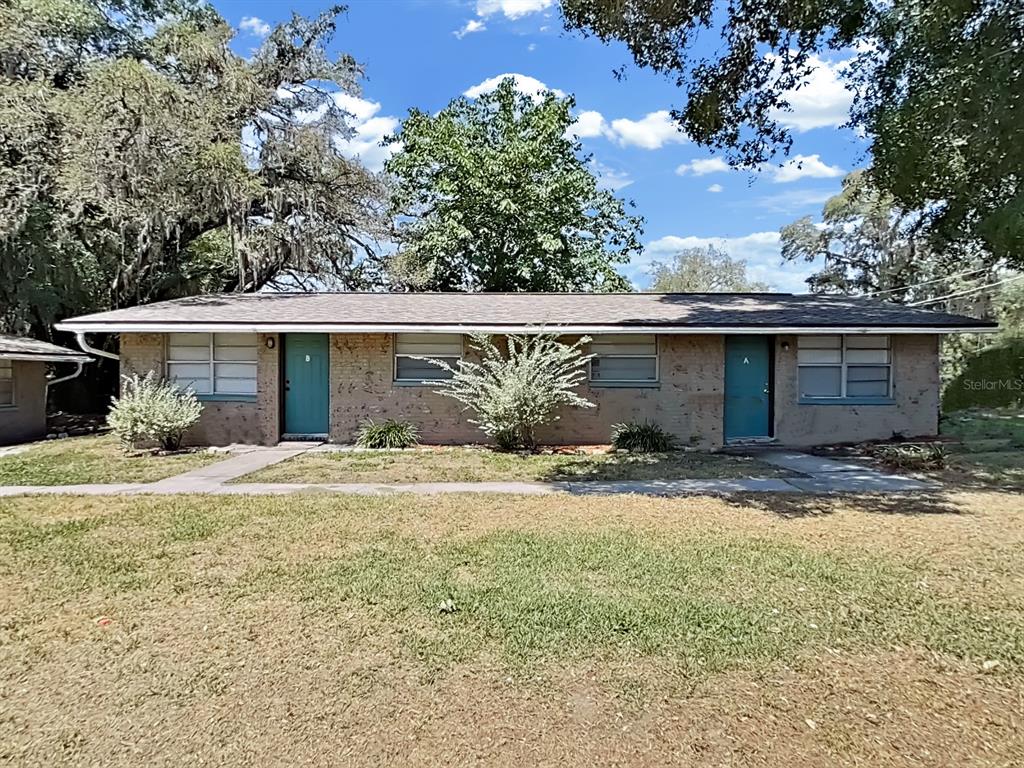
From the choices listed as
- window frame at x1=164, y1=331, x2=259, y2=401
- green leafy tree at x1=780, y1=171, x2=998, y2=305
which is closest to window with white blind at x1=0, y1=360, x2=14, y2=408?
window frame at x1=164, y1=331, x2=259, y2=401

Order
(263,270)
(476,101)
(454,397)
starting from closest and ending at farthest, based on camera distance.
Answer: (454,397) < (263,270) < (476,101)

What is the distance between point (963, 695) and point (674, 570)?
215 cm

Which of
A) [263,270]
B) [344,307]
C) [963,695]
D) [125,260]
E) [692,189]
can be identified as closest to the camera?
[963,695]

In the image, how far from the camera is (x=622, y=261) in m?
24.4

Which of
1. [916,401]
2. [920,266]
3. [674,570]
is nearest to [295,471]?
[674,570]

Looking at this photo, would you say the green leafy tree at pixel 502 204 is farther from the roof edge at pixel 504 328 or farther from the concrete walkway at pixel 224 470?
the concrete walkway at pixel 224 470

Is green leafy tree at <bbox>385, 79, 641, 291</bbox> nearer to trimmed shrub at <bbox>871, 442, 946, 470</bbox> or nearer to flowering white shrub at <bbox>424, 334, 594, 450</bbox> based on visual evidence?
flowering white shrub at <bbox>424, 334, 594, 450</bbox>

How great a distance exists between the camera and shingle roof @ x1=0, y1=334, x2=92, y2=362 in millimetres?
13930

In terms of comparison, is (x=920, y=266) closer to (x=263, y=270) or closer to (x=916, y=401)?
(x=916, y=401)

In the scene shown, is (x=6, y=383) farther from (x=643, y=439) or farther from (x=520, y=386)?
(x=643, y=439)

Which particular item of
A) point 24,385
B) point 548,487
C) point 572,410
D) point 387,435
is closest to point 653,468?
point 548,487

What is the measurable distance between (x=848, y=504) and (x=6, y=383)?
54.5 ft

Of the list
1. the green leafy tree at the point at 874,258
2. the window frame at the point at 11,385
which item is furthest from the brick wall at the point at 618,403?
the green leafy tree at the point at 874,258

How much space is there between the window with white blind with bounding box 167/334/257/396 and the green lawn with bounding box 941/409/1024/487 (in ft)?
41.5
